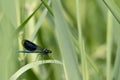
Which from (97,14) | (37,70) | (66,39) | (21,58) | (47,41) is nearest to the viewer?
(66,39)

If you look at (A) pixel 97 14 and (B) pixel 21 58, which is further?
(A) pixel 97 14

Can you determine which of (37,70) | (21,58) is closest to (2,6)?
(21,58)

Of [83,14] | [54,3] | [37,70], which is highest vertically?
[83,14]

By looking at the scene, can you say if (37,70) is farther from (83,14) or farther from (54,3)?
(54,3)

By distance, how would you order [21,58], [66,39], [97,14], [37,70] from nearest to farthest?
1. [66,39]
2. [21,58]
3. [37,70]
4. [97,14]
